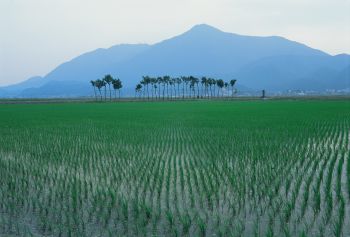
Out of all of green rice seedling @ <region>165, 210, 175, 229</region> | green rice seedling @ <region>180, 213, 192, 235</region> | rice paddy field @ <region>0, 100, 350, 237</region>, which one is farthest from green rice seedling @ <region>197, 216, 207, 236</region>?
green rice seedling @ <region>165, 210, 175, 229</region>

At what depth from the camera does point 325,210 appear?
17.4 ft

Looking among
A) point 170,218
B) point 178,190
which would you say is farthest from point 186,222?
point 178,190

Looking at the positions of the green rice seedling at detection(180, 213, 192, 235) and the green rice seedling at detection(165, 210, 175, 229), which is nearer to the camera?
the green rice seedling at detection(180, 213, 192, 235)

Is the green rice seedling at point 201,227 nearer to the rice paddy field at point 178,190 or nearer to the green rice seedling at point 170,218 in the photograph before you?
the rice paddy field at point 178,190

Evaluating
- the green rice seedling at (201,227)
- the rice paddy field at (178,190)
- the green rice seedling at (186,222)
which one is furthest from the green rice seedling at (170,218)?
the green rice seedling at (201,227)

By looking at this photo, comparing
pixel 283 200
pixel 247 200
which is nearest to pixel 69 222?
pixel 247 200

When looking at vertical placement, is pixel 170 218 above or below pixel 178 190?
above

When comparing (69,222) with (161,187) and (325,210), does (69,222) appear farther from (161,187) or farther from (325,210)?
(325,210)

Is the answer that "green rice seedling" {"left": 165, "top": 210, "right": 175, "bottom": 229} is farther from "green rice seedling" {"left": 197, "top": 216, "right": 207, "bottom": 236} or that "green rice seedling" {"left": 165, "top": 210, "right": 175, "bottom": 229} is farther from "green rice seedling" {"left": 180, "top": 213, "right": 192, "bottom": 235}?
"green rice seedling" {"left": 197, "top": 216, "right": 207, "bottom": 236}

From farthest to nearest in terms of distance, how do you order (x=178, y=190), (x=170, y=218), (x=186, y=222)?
(x=178, y=190), (x=170, y=218), (x=186, y=222)

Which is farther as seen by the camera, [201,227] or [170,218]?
[170,218]

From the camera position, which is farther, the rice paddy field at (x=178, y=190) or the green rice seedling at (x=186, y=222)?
the rice paddy field at (x=178, y=190)

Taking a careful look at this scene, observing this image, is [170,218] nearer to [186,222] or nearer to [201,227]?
[186,222]

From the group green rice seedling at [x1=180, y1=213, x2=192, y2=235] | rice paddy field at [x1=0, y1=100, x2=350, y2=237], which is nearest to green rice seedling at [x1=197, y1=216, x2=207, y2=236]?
rice paddy field at [x1=0, y1=100, x2=350, y2=237]
